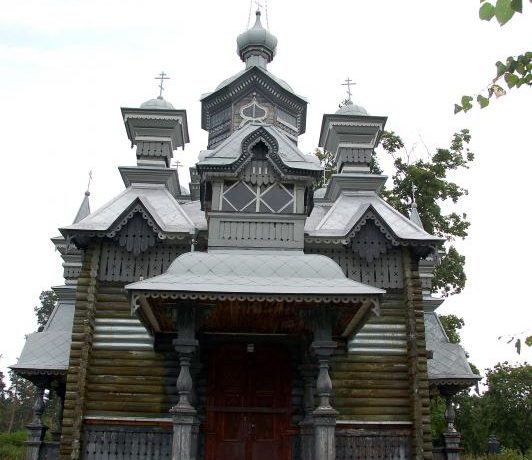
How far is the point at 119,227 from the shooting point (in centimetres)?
1426

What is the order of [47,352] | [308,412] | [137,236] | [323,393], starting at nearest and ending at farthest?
[323,393], [308,412], [137,236], [47,352]

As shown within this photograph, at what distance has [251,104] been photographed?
2041 cm

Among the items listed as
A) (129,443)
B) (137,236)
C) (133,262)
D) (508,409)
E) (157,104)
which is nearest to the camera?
(129,443)

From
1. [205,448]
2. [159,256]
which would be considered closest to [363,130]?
[159,256]

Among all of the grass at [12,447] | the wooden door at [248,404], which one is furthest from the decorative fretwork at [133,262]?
the grass at [12,447]

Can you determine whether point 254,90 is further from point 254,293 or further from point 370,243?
point 254,293

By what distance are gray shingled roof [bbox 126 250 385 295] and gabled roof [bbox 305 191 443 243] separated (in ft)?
7.96

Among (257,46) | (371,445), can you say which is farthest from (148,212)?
(257,46)

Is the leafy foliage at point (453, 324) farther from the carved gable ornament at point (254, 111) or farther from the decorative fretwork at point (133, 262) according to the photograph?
the decorative fretwork at point (133, 262)

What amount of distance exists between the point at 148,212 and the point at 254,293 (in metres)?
4.67

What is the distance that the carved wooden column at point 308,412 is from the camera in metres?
12.2

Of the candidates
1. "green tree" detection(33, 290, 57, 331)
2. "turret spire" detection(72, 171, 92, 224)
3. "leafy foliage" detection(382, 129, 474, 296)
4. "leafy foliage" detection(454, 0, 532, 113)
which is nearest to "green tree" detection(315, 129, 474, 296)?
"leafy foliage" detection(382, 129, 474, 296)

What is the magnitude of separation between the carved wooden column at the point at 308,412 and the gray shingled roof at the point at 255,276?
7.80ft

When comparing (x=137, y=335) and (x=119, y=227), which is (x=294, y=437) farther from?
(x=119, y=227)
